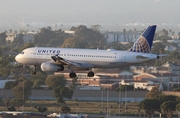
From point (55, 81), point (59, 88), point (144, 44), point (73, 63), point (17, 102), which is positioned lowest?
point (17, 102)

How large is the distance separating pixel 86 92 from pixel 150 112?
24.0 metres

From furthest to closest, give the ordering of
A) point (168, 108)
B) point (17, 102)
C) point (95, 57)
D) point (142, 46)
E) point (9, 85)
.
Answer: point (9, 85), point (17, 102), point (168, 108), point (142, 46), point (95, 57)

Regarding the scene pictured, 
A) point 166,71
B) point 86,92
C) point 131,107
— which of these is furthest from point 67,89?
point 166,71

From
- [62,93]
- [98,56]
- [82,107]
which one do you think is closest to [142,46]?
[98,56]

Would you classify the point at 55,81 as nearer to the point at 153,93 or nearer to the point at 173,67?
the point at 153,93

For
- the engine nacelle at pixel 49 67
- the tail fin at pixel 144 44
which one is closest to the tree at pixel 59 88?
the engine nacelle at pixel 49 67

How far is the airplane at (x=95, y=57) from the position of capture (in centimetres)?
7638

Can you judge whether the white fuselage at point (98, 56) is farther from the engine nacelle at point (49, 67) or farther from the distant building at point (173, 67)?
the distant building at point (173, 67)

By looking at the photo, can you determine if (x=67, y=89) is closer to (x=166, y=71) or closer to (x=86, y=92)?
(x=86, y=92)

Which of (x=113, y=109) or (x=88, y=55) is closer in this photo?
(x=88, y=55)

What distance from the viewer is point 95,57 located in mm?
76812

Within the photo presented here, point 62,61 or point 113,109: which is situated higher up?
point 62,61

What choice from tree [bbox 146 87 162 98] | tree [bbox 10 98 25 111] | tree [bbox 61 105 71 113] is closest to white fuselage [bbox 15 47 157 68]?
tree [bbox 61 105 71 113]

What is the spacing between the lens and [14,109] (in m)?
116
